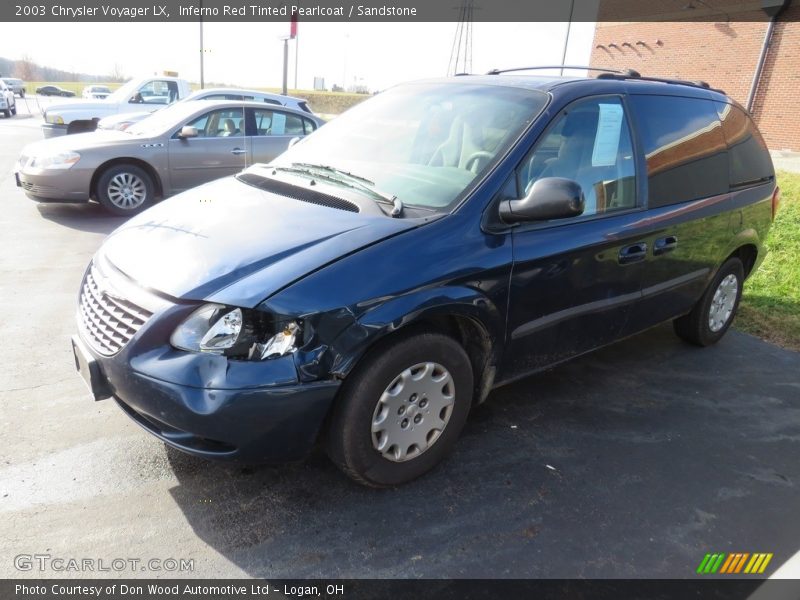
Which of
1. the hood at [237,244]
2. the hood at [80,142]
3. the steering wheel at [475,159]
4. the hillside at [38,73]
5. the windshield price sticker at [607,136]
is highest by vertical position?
the windshield price sticker at [607,136]

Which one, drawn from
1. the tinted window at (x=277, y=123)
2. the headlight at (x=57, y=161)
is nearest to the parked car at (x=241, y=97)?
the tinted window at (x=277, y=123)

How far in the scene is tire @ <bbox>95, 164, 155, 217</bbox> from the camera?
7781 millimetres

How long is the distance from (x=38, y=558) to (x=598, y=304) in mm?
2900

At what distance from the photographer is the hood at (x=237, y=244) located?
2293 millimetres

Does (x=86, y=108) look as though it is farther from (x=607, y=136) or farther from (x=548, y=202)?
(x=548, y=202)

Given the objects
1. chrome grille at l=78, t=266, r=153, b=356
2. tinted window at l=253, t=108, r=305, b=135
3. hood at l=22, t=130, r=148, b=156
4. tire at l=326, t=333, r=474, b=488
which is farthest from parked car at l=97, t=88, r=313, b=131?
tire at l=326, t=333, r=474, b=488

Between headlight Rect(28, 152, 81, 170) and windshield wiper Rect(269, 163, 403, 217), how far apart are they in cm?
530

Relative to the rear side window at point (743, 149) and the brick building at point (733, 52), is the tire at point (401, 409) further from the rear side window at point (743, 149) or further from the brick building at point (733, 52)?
the brick building at point (733, 52)

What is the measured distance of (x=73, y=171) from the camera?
24.6 ft

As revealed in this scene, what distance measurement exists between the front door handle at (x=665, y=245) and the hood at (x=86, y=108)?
12.2 m

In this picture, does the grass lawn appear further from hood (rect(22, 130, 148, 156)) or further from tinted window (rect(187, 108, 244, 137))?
hood (rect(22, 130, 148, 156))

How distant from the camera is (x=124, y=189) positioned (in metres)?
7.94

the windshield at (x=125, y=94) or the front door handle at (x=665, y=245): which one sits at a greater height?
the front door handle at (x=665, y=245)

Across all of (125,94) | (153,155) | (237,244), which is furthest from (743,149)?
(125,94)
